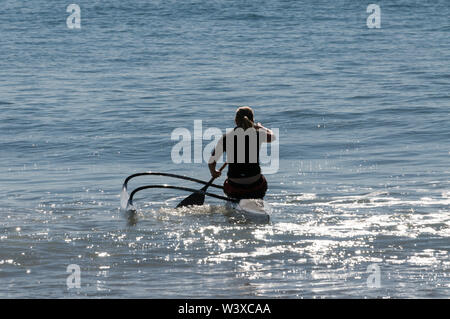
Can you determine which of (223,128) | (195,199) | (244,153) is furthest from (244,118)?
(223,128)

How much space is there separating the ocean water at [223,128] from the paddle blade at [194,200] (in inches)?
10.4

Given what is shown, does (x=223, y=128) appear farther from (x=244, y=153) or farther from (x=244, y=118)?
(x=244, y=118)

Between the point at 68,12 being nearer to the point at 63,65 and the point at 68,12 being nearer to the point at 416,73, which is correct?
the point at 63,65

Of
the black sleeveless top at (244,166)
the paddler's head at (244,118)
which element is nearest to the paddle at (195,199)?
the black sleeveless top at (244,166)

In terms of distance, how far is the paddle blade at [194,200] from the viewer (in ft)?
42.4

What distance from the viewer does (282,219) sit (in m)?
11.8

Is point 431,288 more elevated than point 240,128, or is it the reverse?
point 240,128

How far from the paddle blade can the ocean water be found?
27cm

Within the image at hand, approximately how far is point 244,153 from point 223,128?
32.9 ft

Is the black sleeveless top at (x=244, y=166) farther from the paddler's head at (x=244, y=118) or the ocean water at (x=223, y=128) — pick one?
the ocean water at (x=223, y=128)

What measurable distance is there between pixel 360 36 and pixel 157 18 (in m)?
12.6

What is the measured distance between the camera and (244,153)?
11.8 m

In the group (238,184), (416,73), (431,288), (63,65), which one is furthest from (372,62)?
(431,288)
